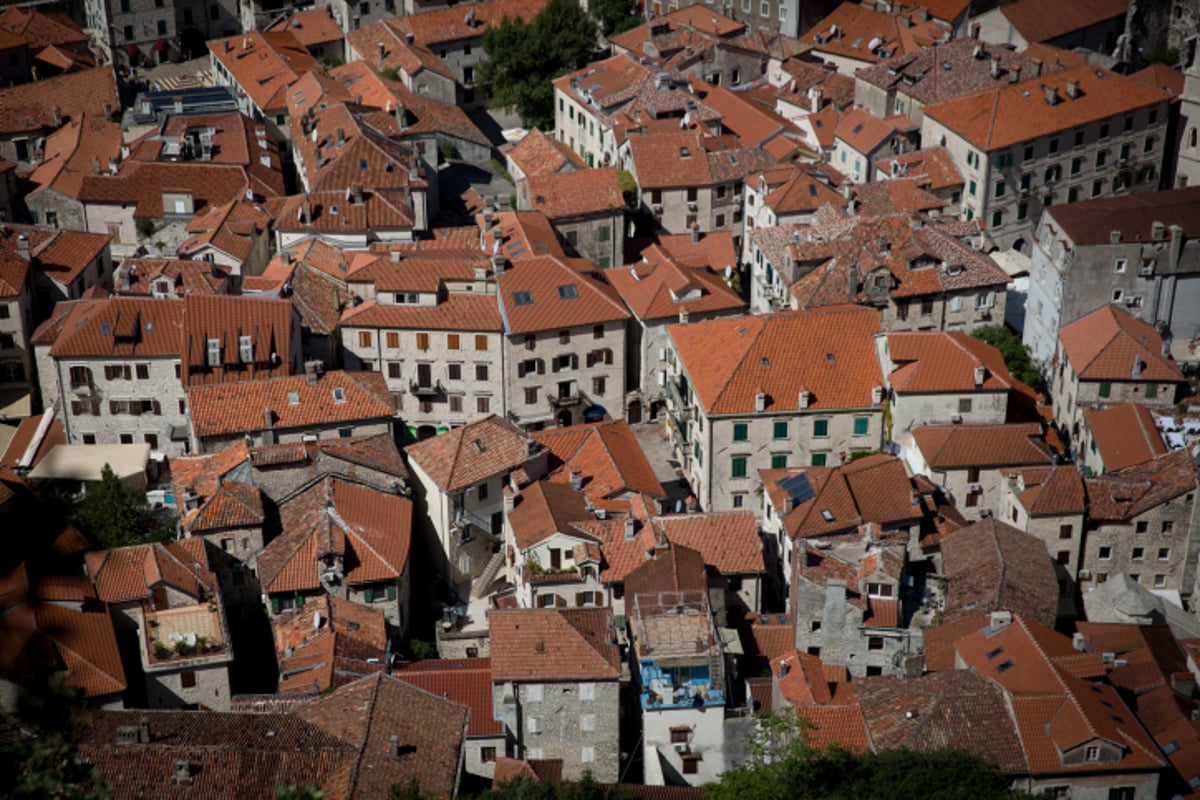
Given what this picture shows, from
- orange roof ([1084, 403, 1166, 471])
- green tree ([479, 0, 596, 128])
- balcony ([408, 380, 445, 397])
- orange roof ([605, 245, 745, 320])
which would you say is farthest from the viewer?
green tree ([479, 0, 596, 128])

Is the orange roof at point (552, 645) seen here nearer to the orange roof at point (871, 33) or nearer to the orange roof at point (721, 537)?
the orange roof at point (721, 537)

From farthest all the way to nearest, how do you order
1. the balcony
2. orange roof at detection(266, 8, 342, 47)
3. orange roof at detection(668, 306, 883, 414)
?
orange roof at detection(266, 8, 342, 47) → the balcony → orange roof at detection(668, 306, 883, 414)

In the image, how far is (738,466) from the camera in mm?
84312

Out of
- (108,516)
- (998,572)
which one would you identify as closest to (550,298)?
(108,516)

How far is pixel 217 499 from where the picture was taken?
76.9 meters

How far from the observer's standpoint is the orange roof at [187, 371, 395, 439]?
82688mm

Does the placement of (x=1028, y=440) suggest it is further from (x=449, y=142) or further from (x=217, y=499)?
(x=449, y=142)

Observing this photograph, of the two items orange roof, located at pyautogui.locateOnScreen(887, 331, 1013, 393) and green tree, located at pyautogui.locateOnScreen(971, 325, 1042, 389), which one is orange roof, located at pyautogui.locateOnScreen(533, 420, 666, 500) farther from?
green tree, located at pyautogui.locateOnScreen(971, 325, 1042, 389)

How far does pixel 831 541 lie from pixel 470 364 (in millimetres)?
25897

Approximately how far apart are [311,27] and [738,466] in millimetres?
72032

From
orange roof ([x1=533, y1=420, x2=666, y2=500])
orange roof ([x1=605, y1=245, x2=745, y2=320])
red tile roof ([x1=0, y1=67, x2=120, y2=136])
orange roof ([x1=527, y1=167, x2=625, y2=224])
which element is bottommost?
orange roof ([x1=533, y1=420, x2=666, y2=500])

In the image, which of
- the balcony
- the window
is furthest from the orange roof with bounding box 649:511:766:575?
A: the balcony

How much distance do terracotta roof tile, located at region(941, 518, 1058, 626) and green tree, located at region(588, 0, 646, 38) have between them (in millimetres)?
74635

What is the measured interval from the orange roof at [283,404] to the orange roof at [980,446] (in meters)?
28.1
